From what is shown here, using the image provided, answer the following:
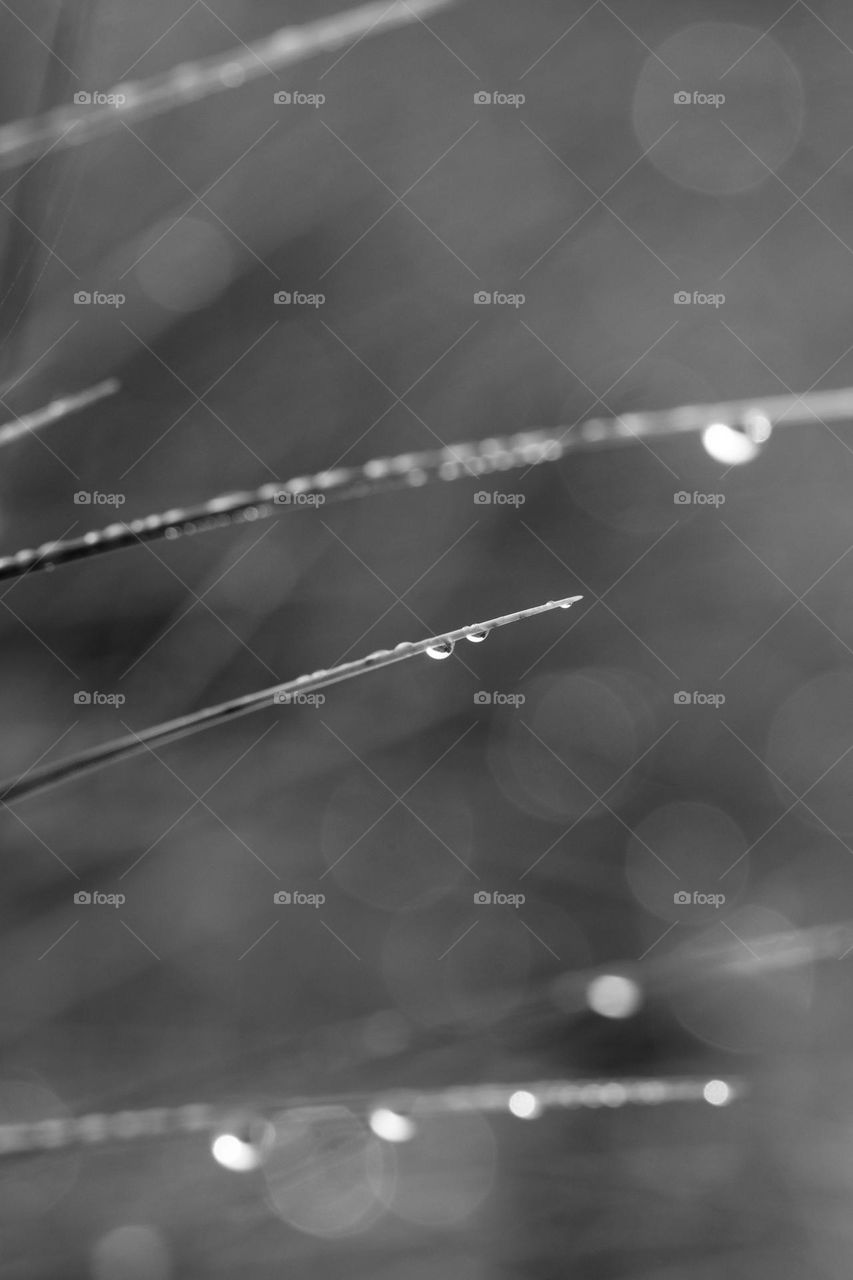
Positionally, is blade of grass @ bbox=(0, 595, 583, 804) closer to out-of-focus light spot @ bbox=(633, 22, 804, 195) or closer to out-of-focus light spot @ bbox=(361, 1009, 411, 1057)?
out-of-focus light spot @ bbox=(361, 1009, 411, 1057)

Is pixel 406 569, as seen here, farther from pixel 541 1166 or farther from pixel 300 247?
pixel 541 1166

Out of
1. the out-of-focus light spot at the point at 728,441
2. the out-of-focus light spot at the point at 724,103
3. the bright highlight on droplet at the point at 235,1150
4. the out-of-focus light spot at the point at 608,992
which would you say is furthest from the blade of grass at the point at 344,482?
the out-of-focus light spot at the point at 724,103

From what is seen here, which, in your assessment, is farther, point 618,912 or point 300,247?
point 300,247

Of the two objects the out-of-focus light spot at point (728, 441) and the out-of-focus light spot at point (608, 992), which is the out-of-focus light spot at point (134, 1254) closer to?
the out-of-focus light spot at point (608, 992)

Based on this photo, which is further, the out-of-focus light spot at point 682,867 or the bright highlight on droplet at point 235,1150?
the out-of-focus light spot at point 682,867

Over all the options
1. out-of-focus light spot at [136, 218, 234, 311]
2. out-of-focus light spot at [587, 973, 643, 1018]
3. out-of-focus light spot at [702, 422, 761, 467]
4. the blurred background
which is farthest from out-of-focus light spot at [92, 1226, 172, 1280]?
out-of-focus light spot at [136, 218, 234, 311]

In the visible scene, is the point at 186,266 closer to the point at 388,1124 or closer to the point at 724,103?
the point at 724,103

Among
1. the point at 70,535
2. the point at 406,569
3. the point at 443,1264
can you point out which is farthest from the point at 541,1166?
the point at 70,535

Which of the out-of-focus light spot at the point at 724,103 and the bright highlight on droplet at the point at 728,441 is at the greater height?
the out-of-focus light spot at the point at 724,103
